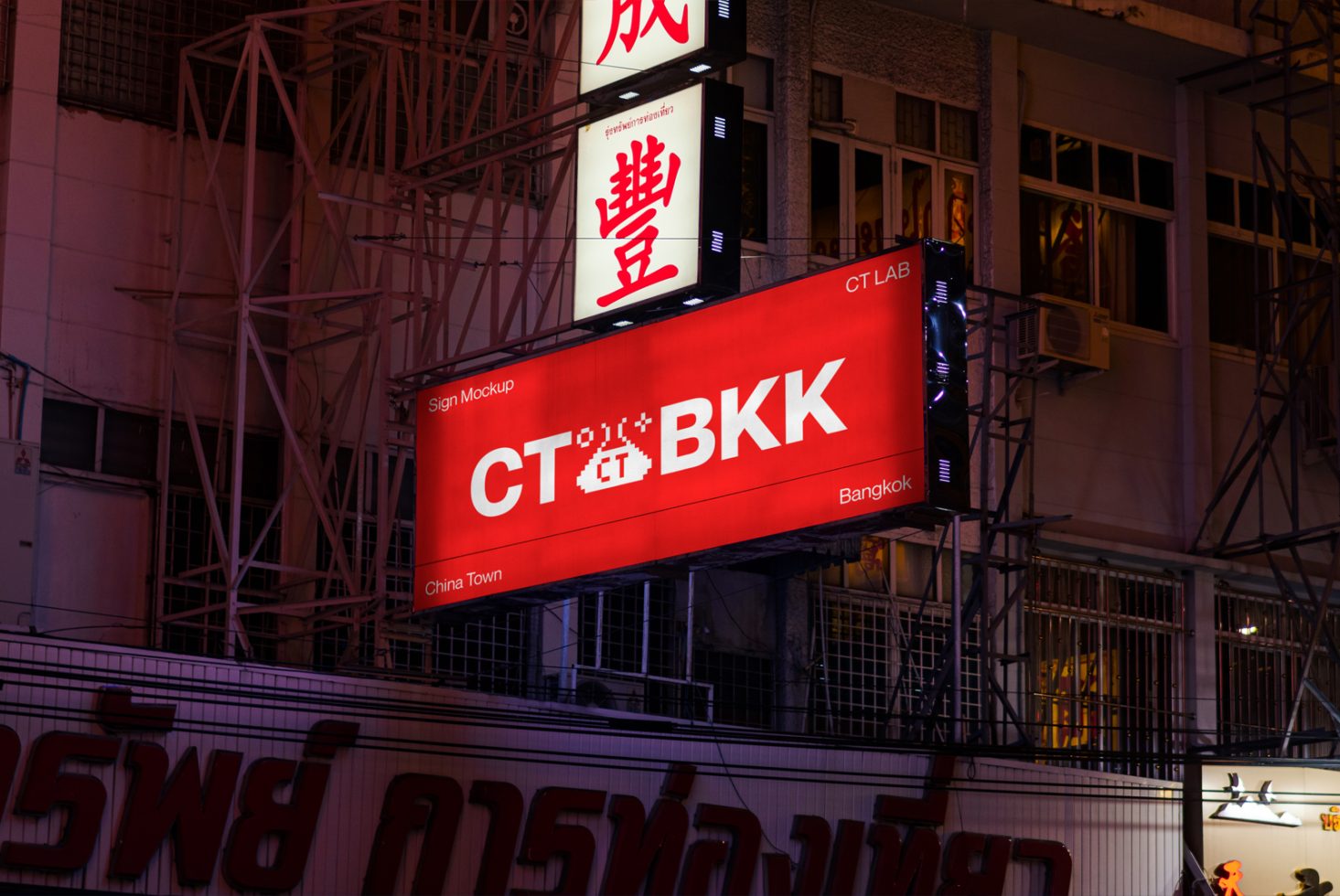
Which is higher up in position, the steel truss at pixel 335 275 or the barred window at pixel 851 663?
the steel truss at pixel 335 275

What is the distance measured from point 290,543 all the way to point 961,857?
7241 mm

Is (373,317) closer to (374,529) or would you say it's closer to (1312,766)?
(374,529)

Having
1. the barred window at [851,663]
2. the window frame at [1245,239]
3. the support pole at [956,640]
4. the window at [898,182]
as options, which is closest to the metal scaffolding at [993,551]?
the support pole at [956,640]

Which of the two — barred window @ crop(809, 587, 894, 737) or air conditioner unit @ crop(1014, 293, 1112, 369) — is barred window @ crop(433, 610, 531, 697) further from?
air conditioner unit @ crop(1014, 293, 1112, 369)

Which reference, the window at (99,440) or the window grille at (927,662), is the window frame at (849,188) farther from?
the window at (99,440)

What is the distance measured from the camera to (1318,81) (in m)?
32.2

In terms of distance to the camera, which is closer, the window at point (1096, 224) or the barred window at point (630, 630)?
the barred window at point (630, 630)

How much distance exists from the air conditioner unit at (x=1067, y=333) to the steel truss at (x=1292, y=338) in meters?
1.89

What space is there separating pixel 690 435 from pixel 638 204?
6.32 feet

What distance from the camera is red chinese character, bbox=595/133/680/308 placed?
65.6 ft

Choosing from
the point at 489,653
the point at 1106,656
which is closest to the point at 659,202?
the point at 489,653

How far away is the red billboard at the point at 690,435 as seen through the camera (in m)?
18.7

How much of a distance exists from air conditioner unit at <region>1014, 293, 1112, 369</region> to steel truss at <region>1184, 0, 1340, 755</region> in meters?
1.89

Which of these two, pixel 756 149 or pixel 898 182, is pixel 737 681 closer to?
pixel 756 149
